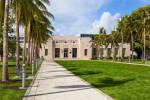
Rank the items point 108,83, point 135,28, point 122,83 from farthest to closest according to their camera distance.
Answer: point 135,28 < point 108,83 < point 122,83

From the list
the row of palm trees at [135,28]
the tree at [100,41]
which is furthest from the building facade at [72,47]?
the row of palm trees at [135,28]

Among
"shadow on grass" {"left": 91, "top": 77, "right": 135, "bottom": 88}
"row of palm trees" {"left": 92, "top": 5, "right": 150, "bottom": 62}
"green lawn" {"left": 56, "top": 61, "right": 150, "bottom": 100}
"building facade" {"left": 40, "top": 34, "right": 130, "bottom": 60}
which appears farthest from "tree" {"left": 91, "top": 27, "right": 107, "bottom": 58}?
"shadow on grass" {"left": 91, "top": 77, "right": 135, "bottom": 88}

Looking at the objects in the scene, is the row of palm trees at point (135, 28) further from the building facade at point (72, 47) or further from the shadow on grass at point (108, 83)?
the shadow on grass at point (108, 83)

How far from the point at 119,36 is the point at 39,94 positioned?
286ft

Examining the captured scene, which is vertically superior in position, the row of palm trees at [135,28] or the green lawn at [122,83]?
the row of palm trees at [135,28]

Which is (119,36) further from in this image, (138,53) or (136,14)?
(138,53)

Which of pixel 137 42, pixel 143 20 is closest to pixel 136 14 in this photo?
pixel 143 20

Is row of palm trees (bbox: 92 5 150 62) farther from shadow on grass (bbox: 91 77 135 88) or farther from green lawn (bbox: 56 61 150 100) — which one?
shadow on grass (bbox: 91 77 135 88)

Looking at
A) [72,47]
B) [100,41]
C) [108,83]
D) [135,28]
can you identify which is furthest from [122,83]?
[72,47]

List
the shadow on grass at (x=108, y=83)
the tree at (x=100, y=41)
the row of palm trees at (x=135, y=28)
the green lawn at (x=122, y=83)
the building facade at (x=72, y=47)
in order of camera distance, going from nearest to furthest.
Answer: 1. the green lawn at (x=122, y=83)
2. the shadow on grass at (x=108, y=83)
3. the row of palm trees at (x=135, y=28)
4. the tree at (x=100, y=41)
5. the building facade at (x=72, y=47)

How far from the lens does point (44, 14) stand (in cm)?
4662

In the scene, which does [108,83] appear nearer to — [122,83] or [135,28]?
[122,83]

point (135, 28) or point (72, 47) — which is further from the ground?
point (135, 28)

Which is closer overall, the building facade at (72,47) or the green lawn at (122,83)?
the green lawn at (122,83)
